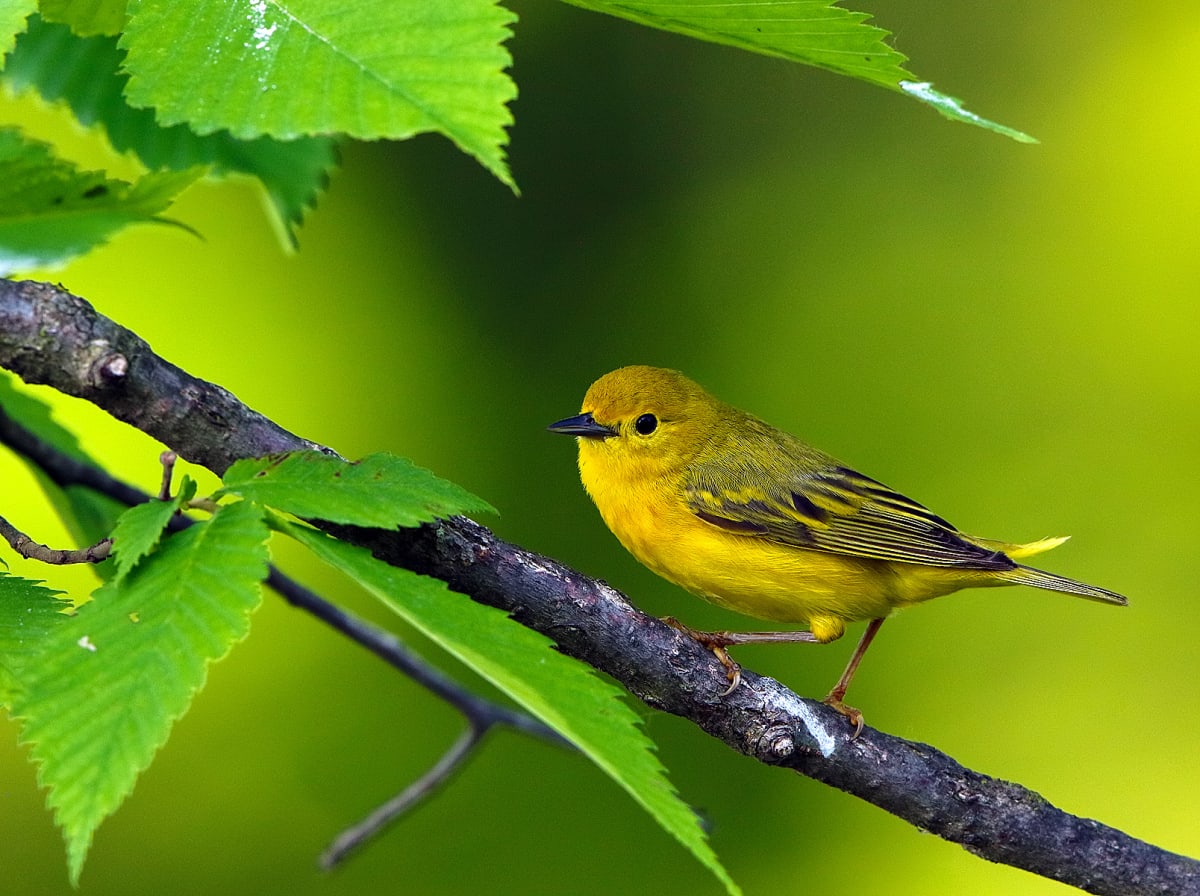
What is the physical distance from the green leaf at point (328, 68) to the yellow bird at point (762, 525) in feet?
7.56

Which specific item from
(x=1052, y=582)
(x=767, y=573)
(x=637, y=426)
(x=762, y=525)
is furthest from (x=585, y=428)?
(x=1052, y=582)

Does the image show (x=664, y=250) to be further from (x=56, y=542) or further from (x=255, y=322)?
(x=56, y=542)

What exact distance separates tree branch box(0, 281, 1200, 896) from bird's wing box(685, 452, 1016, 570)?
1289 mm

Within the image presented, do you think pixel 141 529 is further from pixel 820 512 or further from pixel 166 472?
pixel 820 512

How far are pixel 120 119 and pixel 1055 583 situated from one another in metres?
2.74

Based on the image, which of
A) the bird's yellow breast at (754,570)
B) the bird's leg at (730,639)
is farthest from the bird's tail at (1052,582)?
the bird's leg at (730,639)

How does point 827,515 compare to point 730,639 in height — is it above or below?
above

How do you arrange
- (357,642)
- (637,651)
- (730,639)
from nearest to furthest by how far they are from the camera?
(637,651) → (730,639) → (357,642)

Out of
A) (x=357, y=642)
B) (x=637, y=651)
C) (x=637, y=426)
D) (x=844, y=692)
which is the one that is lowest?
(x=357, y=642)

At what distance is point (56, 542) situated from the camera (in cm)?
495

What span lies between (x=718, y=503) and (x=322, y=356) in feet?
9.17

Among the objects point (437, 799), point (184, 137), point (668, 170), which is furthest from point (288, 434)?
point (668, 170)

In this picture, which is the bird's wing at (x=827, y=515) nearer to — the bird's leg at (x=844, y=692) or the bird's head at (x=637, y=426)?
the bird's head at (x=637, y=426)

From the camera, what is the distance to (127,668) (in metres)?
1.19
